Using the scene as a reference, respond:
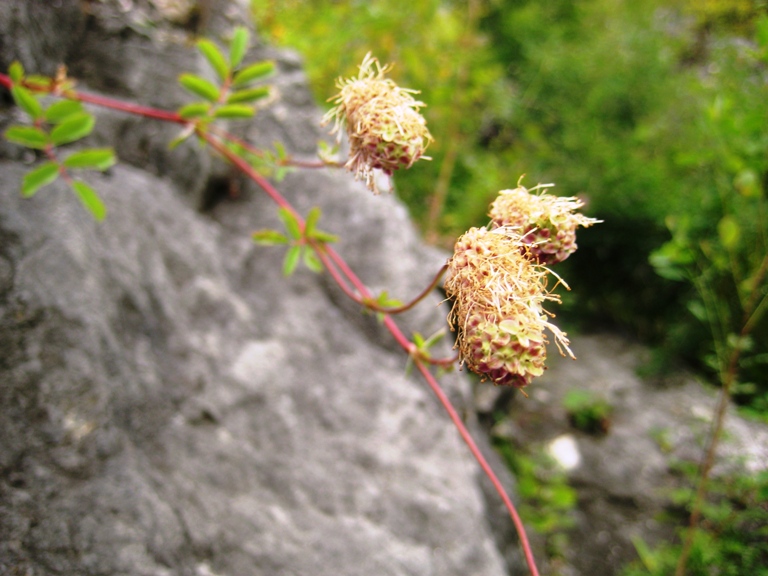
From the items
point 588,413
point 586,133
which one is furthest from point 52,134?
point 586,133

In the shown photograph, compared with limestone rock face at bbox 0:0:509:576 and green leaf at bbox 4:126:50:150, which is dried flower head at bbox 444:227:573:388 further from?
green leaf at bbox 4:126:50:150

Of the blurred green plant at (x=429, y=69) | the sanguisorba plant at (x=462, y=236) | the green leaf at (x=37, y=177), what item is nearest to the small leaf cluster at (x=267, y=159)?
the sanguisorba plant at (x=462, y=236)

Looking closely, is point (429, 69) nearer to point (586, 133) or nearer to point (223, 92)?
point (586, 133)

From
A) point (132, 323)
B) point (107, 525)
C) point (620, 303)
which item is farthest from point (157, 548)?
point (620, 303)

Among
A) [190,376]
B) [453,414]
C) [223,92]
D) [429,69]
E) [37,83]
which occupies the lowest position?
[190,376]

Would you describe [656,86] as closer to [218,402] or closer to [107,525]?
[218,402]

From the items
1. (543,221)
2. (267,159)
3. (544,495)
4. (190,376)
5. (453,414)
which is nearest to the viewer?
(543,221)

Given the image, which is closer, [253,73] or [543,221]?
[543,221]
